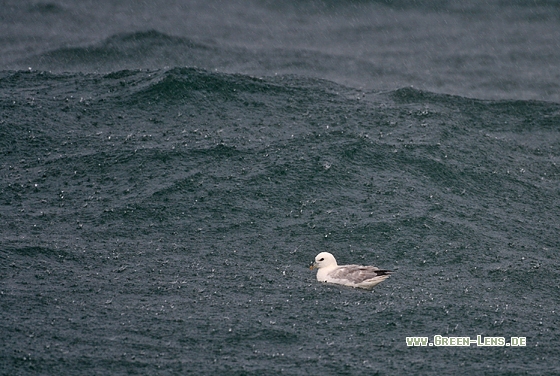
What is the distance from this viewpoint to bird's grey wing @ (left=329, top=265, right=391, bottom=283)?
17.0 metres

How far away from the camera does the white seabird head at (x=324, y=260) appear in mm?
17625

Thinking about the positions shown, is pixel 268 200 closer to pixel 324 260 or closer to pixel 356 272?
pixel 324 260

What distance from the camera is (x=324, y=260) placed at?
17.6 metres

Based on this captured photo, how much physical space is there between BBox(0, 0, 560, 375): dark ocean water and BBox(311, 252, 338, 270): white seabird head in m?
0.37

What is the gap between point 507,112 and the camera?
26.9 meters

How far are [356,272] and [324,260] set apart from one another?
0.83 meters

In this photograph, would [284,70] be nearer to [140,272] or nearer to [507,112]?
[507,112]

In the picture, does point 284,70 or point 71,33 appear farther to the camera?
point 71,33

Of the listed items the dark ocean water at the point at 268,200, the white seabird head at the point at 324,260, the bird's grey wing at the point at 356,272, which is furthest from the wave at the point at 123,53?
the bird's grey wing at the point at 356,272

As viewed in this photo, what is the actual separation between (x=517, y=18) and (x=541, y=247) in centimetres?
1988

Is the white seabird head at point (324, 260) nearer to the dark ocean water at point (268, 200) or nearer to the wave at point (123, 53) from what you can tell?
the dark ocean water at point (268, 200)

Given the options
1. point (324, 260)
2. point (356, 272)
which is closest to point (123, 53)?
point (324, 260)

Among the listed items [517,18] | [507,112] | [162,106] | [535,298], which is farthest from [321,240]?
[517,18]

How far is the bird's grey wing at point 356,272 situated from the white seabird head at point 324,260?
0.23 meters
